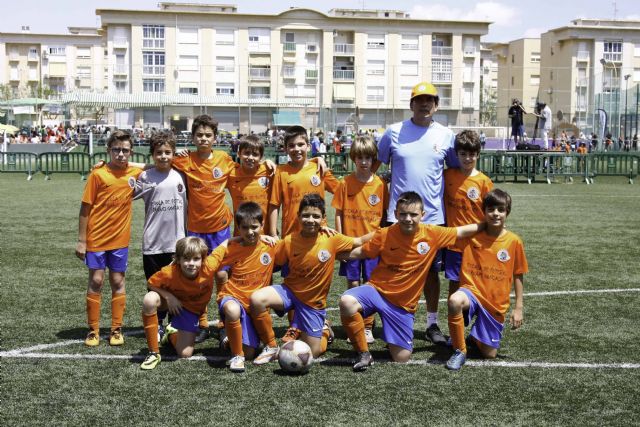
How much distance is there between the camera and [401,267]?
6.01 metres

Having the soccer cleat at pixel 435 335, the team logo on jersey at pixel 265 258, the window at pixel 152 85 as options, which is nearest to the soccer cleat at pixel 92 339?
the team logo on jersey at pixel 265 258

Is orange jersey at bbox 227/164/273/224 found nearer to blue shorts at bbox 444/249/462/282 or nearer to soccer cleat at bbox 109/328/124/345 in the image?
soccer cleat at bbox 109/328/124/345

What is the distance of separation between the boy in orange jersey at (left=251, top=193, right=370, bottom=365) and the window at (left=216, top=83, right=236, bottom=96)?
44.9 meters

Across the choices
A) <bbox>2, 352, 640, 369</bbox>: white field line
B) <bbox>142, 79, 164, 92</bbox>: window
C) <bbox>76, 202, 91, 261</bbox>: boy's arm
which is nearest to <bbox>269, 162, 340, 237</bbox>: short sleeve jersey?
<bbox>2, 352, 640, 369</bbox>: white field line

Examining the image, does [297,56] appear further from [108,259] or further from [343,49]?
[108,259]

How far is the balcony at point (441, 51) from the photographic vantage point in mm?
68062

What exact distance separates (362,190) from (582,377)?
2184 millimetres

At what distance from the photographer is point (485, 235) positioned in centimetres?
611

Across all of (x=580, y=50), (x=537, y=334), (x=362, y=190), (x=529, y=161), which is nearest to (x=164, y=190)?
(x=362, y=190)

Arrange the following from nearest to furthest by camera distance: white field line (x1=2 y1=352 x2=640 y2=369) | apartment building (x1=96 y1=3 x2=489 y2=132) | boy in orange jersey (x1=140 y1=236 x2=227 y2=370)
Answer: white field line (x1=2 y1=352 x2=640 y2=369)
boy in orange jersey (x1=140 y1=236 x2=227 y2=370)
apartment building (x1=96 y1=3 x2=489 y2=132)

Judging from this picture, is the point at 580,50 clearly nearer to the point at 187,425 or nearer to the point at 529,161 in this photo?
the point at 529,161

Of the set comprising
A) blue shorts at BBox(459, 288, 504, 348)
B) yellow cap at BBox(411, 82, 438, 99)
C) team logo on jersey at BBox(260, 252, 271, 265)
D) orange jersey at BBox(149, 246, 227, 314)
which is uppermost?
yellow cap at BBox(411, 82, 438, 99)

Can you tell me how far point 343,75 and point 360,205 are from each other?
174 ft

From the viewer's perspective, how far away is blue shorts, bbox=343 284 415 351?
19.2ft
